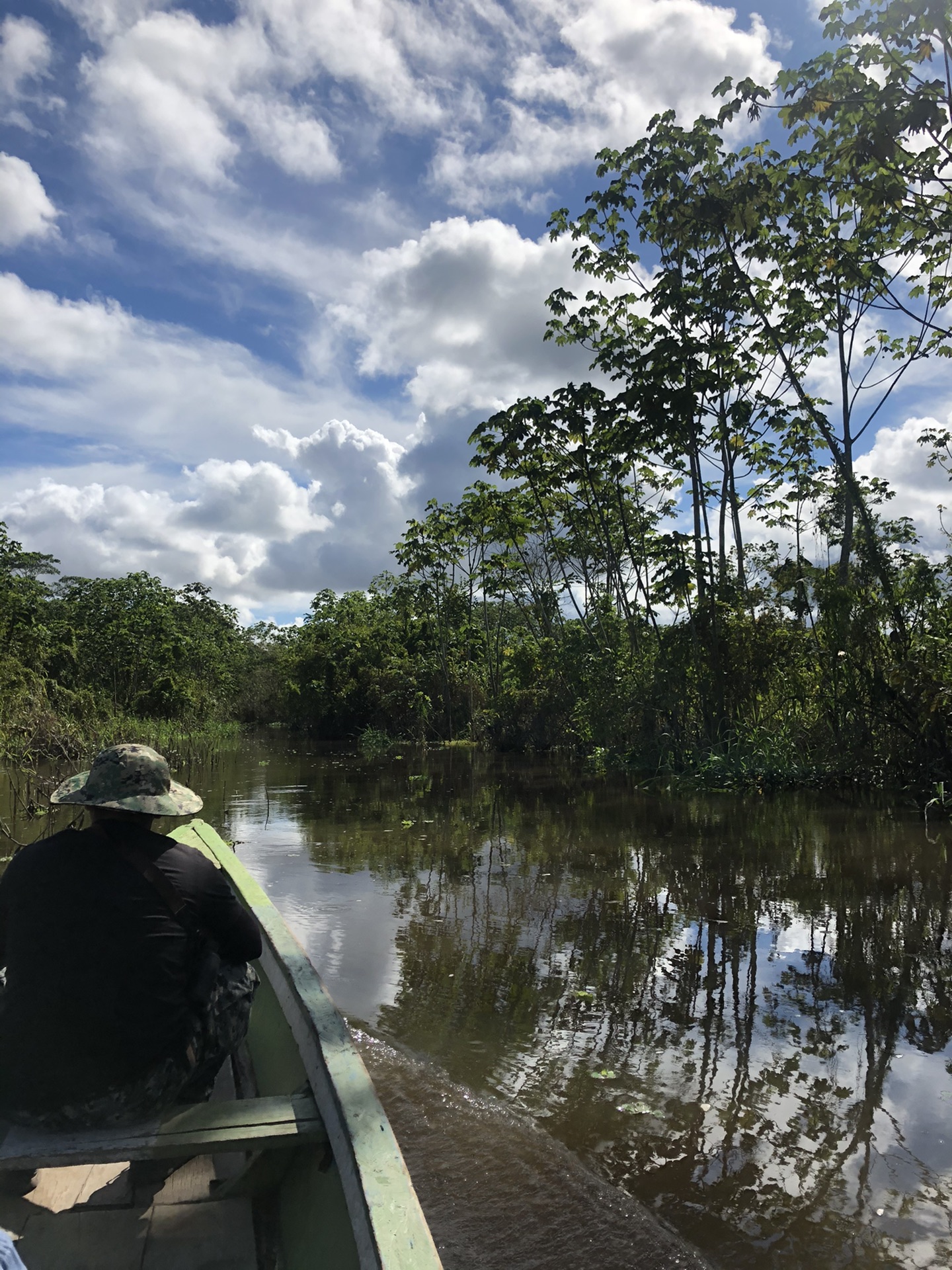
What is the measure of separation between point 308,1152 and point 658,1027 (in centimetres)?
258

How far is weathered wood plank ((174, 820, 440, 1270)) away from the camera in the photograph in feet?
5.82

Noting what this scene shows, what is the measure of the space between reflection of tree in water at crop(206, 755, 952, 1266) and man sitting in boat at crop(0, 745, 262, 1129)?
1896mm

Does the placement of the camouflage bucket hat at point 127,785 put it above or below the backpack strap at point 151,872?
above

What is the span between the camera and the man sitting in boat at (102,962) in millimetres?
2350

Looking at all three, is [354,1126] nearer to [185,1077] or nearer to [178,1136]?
[178,1136]

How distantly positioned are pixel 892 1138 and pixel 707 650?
35.5ft

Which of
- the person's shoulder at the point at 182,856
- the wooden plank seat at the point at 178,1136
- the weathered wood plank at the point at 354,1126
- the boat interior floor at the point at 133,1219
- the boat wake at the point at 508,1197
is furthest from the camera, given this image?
the boat wake at the point at 508,1197

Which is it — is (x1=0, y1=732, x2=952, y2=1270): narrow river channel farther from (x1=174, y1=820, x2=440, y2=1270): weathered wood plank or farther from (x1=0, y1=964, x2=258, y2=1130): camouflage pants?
(x1=0, y1=964, x2=258, y2=1130): camouflage pants

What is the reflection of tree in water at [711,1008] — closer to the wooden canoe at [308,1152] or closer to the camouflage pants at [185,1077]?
the wooden canoe at [308,1152]

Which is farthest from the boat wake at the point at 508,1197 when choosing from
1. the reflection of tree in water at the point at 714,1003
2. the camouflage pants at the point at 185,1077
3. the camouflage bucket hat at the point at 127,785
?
the camouflage bucket hat at the point at 127,785

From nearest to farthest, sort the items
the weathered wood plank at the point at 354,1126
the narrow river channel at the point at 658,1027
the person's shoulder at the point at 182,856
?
the weathered wood plank at the point at 354,1126 → the person's shoulder at the point at 182,856 → the narrow river channel at the point at 658,1027

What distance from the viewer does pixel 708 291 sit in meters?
12.7

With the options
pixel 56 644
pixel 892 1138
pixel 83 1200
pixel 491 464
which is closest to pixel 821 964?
pixel 892 1138

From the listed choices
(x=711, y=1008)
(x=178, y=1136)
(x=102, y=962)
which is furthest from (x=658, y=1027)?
(x=102, y=962)
